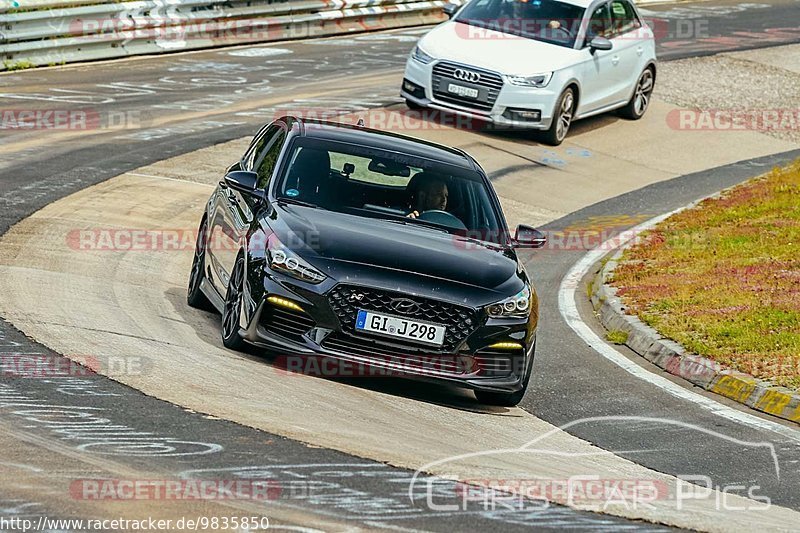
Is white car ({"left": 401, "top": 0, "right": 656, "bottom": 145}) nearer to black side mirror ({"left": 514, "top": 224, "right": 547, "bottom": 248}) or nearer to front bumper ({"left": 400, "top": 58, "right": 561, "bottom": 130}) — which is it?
front bumper ({"left": 400, "top": 58, "right": 561, "bottom": 130})

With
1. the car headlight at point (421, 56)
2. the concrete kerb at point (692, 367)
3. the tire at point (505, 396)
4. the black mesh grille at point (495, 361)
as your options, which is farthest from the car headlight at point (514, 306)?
the car headlight at point (421, 56)

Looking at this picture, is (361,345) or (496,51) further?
(496,51)

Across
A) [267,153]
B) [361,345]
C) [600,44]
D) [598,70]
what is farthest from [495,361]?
[598,70]

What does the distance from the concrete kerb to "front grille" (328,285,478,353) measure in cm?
269

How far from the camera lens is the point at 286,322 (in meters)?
9.15

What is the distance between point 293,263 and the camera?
9.16 meters

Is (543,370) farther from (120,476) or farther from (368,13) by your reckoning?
(368,13)

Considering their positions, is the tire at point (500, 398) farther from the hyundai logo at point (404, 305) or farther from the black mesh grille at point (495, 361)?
the hyundai logo at point (404, 305)

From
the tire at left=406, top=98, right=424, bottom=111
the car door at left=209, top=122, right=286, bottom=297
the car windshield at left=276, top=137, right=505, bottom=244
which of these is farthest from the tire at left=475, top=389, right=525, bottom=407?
the tire at left=406, top=98, right=424, bottom=111

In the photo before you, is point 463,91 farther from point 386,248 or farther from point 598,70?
point 386,248

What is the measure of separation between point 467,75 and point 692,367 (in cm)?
965

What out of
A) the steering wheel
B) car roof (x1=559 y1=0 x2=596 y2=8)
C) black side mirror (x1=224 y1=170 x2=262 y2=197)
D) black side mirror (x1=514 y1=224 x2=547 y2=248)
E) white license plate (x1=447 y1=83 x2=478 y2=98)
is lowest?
white license plate (x1=447 y1=83 x2=478 y2=98)

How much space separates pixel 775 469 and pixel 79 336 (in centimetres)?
451

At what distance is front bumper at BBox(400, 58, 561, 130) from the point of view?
66.8 feet
